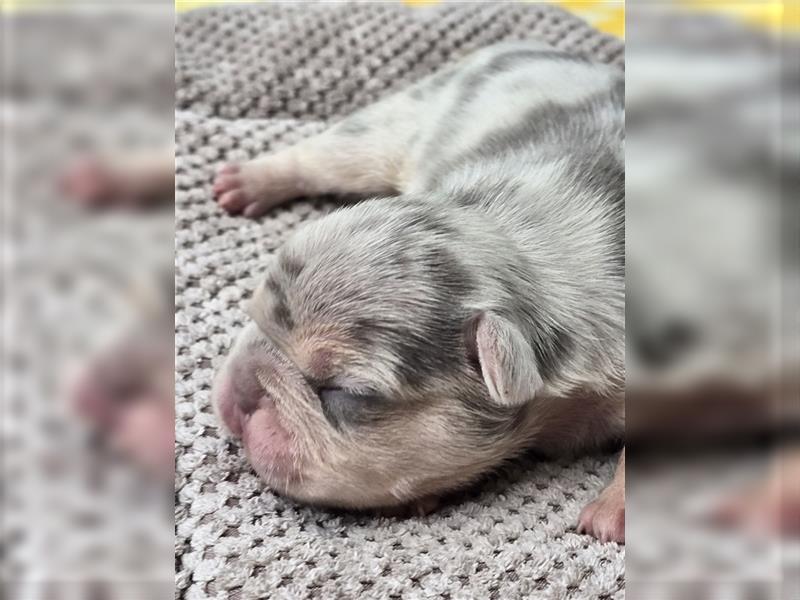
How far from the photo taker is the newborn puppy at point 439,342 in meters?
0.90

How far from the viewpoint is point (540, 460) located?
1.12m

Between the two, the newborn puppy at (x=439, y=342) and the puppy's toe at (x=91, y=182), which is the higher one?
the puppy's toe at (x=91, y=182)

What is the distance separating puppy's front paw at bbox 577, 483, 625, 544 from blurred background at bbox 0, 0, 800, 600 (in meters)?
0.53

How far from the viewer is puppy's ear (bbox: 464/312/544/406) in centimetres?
85

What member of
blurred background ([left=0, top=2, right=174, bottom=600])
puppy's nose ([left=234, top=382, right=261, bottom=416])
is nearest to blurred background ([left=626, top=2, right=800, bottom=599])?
blurred background ([left=0, top=2, right=174, bottom=600])

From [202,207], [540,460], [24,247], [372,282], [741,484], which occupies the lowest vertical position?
[540,460]

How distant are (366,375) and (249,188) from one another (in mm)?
713

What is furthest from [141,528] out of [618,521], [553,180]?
[553,180]

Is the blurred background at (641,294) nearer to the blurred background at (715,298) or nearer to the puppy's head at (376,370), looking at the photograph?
the blurred background at (715,298)

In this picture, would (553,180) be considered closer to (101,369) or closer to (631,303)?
(631,303)

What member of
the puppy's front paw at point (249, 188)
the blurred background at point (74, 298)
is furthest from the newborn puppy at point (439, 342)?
the blurred background at point (74, 298)

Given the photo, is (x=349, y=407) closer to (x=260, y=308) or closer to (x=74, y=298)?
(x=260, y=308)

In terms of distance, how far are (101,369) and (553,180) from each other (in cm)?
103

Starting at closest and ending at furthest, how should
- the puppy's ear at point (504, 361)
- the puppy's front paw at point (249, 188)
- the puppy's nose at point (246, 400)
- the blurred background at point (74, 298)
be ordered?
the blurred background at point (74, 298) < the puppy's ear at point (504, 361) < the puppy's nose at point (246, 400) < the puppy's front paw at point (249, 188)
